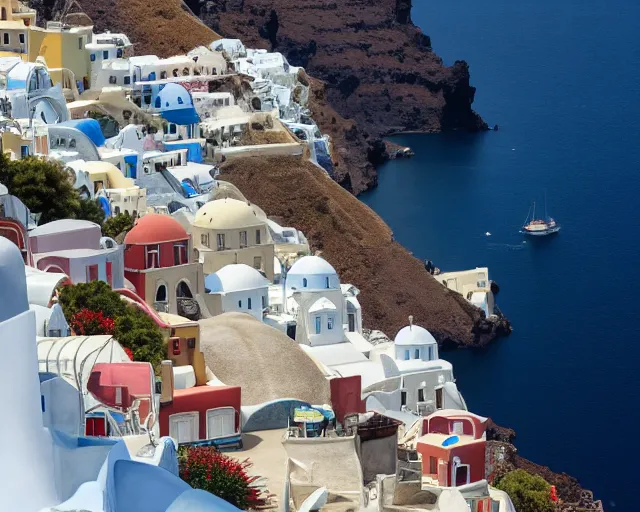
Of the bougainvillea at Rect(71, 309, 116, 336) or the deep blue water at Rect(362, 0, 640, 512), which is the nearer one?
the bougainvillea at Rect(71, 309, 116, 336)

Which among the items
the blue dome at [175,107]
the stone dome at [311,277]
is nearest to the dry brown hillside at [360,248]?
the blue dome at [175,107]

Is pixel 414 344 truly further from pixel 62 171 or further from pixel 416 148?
pixel 416 148

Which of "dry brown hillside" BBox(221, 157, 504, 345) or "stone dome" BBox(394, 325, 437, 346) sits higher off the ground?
"dry brown hillside" BBox(221, 157, 504, 345)

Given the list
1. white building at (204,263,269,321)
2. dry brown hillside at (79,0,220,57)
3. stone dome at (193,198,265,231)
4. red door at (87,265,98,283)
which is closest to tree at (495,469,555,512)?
white building at (204,263,269,321)

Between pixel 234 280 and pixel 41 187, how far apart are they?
5.67 metres

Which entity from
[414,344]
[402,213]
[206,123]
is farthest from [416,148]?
[414,344]

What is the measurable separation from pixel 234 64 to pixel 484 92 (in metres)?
85.9

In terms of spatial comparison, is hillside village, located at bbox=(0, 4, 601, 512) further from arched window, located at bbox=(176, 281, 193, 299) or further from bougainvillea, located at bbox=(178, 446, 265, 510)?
bougainvillea, located at bbox=(178, 446, 265, 510)

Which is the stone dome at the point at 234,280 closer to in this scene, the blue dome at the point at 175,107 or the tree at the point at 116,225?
the tree at the point at 116,225

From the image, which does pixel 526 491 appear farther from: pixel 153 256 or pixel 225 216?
pixel 225 216

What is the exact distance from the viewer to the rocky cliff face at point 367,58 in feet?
448

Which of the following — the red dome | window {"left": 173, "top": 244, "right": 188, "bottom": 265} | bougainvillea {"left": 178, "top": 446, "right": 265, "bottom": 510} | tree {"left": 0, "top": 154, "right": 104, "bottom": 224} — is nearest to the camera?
bougainvillea {"left": 178, "top": 446, "right": 265, "bottom": 510}

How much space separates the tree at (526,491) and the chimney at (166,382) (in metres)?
8.99

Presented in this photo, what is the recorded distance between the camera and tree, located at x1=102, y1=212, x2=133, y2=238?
4144 cm
